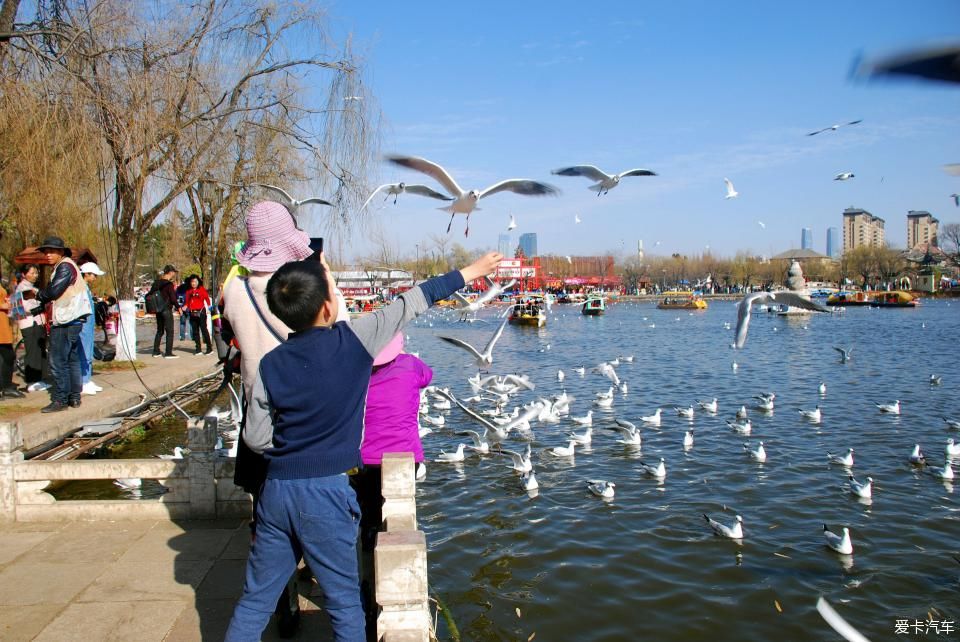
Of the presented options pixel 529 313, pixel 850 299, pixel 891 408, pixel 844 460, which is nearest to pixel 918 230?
pixel 850 299

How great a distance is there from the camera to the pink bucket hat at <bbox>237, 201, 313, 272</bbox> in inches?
121

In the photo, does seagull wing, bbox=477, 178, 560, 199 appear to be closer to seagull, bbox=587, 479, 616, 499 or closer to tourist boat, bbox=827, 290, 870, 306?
seagull, bbox=587, 479, 616, 499

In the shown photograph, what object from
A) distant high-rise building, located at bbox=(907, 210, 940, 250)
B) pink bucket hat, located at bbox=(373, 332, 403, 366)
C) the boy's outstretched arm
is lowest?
pink bucket hat, located at bbox=(373, 332, 403, 366)

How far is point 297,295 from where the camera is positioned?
104 inches

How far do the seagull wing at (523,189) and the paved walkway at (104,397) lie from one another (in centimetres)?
307

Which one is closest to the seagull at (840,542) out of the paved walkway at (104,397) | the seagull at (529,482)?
the seagull at (529,482)

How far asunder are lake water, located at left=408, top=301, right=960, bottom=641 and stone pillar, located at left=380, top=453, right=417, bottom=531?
7.42ft

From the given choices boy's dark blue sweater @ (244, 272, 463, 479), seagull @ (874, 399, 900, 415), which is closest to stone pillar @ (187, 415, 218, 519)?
boy's dark blue sweater @ (244, 272, 463, 479)

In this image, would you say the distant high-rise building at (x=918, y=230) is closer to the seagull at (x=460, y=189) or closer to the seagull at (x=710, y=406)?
the seagull at (x=710, y=406)

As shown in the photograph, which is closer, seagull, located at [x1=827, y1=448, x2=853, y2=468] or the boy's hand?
the boy's hand

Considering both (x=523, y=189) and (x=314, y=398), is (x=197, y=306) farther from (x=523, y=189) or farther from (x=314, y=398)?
(x=314, y=398)

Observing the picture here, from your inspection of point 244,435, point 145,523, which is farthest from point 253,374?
point 145,523

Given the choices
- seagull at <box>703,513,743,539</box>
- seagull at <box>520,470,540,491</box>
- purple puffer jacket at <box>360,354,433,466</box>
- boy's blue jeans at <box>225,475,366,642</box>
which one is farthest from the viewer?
seagull at <box>520,470,540,491</box>

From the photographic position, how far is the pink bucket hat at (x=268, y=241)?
3.08 meters
